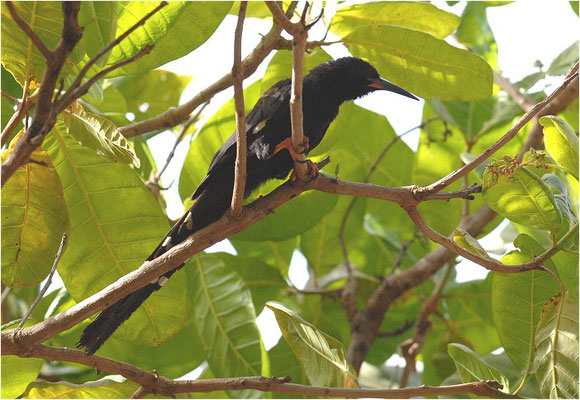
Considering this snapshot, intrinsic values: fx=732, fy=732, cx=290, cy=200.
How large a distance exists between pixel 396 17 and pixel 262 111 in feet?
2.03

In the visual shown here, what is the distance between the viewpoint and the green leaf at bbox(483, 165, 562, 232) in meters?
2.11

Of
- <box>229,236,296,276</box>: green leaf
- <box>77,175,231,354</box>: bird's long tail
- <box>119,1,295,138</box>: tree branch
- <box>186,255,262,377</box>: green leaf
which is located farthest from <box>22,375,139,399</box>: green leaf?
<box>229,236,296,276</box>: green leaf

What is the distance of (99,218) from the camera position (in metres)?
2.42

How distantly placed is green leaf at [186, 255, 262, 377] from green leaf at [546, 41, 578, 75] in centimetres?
176

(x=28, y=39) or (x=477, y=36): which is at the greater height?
(x=477, y=36)

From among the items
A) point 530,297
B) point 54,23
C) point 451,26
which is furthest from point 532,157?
point 54,23

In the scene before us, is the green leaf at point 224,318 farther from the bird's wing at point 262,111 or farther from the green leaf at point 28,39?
the green leaf at point 28,39

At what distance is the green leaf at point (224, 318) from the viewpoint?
2.66 metres

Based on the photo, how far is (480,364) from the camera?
2.14m

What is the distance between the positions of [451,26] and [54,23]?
5.30 ft

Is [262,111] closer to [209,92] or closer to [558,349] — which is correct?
[209,92]

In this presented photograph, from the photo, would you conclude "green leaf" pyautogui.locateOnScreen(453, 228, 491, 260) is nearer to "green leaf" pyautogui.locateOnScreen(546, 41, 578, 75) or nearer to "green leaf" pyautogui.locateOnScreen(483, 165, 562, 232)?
"green leaf" pyautogui.locateOnScreen(483, 165, 562, 232)

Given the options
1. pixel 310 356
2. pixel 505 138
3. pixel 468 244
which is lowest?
pixel 310 356

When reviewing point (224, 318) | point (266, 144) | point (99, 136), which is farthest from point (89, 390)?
point (266, 144)
